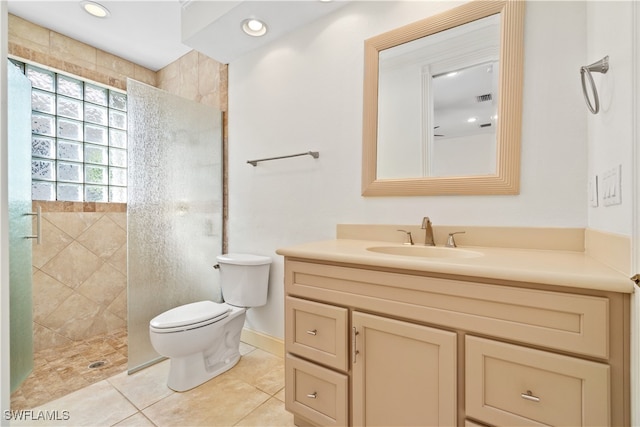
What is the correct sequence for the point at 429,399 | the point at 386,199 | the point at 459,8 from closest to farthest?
the point at 429,399 < the point at 459,8 < the point at 386,199

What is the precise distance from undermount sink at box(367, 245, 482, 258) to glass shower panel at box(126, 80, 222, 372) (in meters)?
1.49

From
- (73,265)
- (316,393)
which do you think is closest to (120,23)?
(73,265)

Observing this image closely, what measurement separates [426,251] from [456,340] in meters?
0.51

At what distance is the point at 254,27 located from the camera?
76.8 inches

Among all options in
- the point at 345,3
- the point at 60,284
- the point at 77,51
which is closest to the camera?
the point at 345,3

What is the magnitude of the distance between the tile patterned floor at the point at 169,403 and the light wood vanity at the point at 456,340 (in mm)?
326

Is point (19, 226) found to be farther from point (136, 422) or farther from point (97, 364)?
point (136, 422)

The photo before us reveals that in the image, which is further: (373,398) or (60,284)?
(60,284)

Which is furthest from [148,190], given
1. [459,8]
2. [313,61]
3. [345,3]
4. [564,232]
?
[564,232]

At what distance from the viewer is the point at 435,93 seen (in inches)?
58.9

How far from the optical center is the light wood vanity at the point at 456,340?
74 cm

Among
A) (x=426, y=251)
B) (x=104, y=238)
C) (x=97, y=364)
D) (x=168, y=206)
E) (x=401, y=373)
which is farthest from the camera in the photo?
(x=104, y=238)

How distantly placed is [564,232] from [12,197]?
8.79 feet

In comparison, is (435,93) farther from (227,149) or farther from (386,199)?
(227,149)
